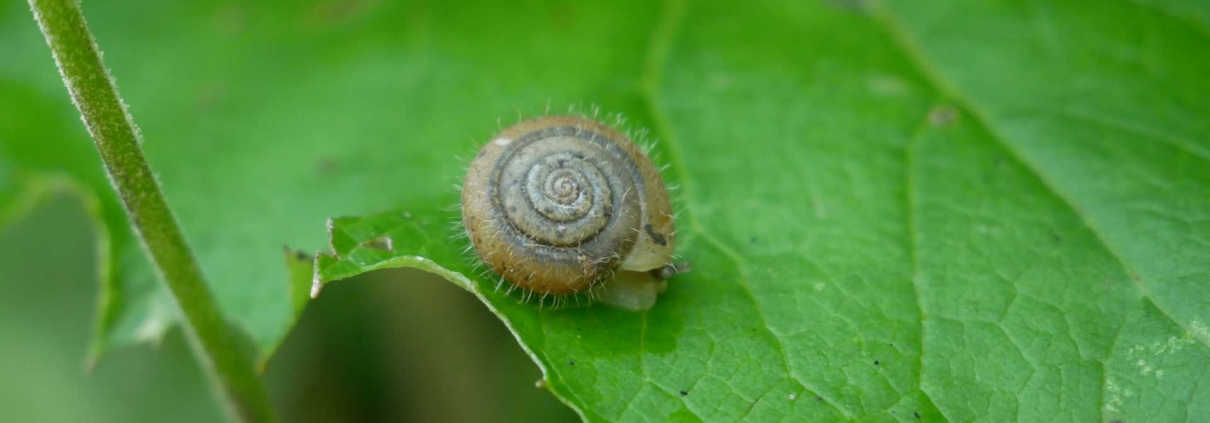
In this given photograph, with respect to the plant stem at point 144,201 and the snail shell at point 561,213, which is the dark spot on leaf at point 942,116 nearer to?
the snail shell at point 561,213

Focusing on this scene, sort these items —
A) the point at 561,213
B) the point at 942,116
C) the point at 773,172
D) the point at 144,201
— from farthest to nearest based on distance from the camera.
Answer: the point at 942,116 < the point at 773,172 < the point at 561,213 < the point at 144,201

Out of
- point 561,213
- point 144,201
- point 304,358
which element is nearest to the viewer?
point 144,201


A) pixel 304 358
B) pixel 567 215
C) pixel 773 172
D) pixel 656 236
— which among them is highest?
pixel 567 215

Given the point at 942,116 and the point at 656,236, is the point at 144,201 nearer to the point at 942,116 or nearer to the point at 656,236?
the point at 656,236

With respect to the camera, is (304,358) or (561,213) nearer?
(561,213)

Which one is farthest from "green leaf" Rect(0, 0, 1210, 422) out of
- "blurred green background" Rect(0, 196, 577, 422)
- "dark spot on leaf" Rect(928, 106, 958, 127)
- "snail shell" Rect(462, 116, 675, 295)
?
"blurred green background" Rect(0, 196, 577, 422)

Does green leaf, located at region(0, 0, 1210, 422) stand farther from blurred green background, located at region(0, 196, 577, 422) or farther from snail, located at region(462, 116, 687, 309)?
blurred green background, located at region(0, 196, 577, 422)

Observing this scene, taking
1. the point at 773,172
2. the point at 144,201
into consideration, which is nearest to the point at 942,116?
the point at 773,172
